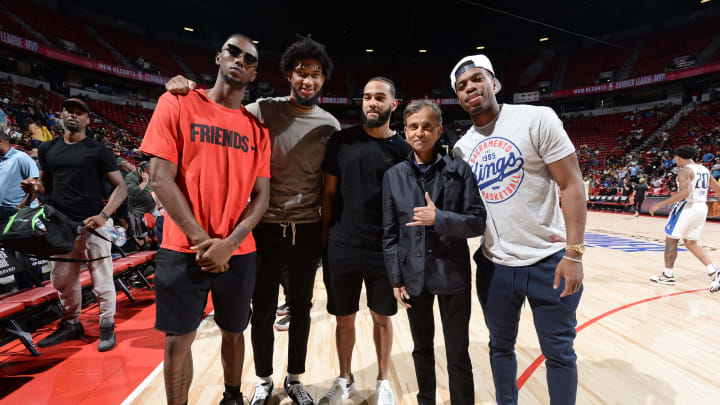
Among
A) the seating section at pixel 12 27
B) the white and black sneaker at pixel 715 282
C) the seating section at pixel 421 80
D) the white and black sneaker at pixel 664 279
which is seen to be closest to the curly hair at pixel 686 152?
the white and black sneaker at pixel 715 282

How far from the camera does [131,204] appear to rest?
4672 mm

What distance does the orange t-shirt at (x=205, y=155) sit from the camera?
4.47 ft

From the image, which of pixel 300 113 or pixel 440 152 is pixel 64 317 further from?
pixel 440 152

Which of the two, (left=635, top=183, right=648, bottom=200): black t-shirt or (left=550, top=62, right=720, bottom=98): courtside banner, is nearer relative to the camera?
(left=635, top=183, right=648, bottom=200): black t-shirt

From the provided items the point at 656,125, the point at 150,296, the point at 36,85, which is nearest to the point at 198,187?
the point at 150,296

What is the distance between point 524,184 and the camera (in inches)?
56.4

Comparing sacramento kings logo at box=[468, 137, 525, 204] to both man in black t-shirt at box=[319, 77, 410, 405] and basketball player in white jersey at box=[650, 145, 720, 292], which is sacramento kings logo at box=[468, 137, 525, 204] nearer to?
man in black t-shirt at box=[319, 77, 410, 405]

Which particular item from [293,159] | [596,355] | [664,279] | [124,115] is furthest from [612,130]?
[124,115]

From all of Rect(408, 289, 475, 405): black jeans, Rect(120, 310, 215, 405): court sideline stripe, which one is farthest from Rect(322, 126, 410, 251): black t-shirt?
Rect(120, 310, 215, 405): court sideline stripe

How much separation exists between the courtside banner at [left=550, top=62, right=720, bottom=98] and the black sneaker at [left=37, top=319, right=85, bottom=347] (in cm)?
2570

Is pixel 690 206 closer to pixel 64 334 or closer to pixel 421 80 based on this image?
pixel 64 334

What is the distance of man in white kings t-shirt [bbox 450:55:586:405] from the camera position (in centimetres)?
136

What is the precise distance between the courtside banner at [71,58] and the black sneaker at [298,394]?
762 inches

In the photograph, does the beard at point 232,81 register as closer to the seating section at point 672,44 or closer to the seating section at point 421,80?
the seating section at point 421,80
